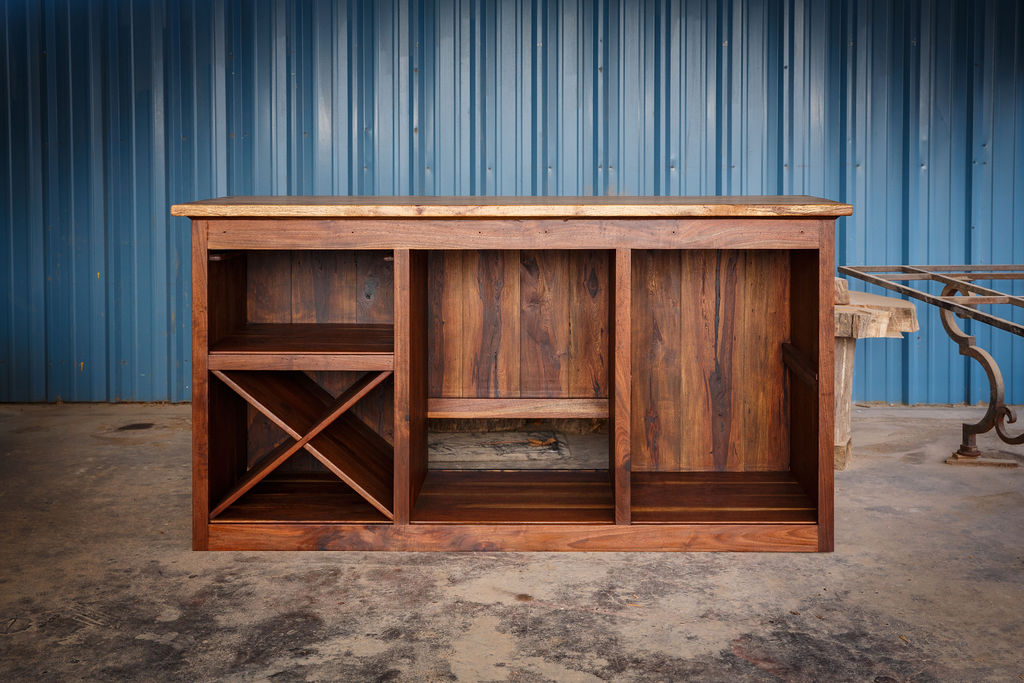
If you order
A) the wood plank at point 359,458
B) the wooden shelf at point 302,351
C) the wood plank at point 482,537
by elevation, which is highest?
the wooden shelf at point 302,351

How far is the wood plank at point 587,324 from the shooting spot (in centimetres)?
339

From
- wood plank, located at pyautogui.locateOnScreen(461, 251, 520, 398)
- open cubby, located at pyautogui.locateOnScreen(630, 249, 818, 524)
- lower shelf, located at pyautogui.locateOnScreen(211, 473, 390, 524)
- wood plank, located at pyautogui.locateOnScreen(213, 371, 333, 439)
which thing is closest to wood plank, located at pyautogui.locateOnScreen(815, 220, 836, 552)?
open cubby, located at pyautogui.locateOnScreen(630, 249, 818, 524)

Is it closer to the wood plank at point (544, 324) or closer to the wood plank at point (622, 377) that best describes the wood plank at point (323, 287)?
the wood plank at point (544, 324)

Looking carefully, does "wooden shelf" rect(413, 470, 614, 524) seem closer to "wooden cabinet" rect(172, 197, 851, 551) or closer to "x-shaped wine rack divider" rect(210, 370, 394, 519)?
"wooden cabinet" rect(172, 197, 851, 551)

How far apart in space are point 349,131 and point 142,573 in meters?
3.17

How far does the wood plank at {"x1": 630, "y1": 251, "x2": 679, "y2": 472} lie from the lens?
337 cm

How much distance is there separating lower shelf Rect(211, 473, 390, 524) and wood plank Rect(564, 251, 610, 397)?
0.90 metres

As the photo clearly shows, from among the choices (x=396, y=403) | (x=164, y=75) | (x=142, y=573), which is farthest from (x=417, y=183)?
(x=142, y=573)

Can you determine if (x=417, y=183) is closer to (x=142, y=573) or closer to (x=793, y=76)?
(x=793, y=76)

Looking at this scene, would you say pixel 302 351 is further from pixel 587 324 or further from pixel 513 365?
pixel 587 324

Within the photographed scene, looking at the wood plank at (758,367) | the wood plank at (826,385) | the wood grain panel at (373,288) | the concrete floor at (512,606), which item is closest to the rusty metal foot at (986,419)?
the concrete floor at (512,606)

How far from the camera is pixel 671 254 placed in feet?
11.0

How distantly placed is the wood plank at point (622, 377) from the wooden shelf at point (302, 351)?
68 centimetres

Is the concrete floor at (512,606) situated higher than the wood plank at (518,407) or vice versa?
the wood plank at (518,407)
